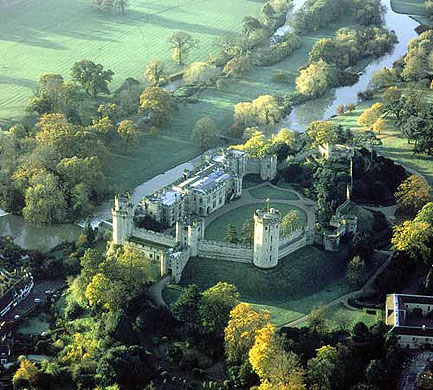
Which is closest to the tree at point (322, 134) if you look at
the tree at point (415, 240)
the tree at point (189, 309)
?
the tree at point (415, 240)

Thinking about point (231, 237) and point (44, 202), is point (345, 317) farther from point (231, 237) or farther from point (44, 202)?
point (44, 202)

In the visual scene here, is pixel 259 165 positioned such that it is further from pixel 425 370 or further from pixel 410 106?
pixel 425 370

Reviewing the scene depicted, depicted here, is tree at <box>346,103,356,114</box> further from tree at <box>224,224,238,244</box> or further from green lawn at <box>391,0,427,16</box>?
green lawn at <box>391,0,427,16</box>

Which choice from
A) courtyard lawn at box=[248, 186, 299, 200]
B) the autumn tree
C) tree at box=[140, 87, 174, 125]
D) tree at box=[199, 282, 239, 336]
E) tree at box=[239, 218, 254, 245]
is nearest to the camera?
tree at box=[199, 282, 239, 336]

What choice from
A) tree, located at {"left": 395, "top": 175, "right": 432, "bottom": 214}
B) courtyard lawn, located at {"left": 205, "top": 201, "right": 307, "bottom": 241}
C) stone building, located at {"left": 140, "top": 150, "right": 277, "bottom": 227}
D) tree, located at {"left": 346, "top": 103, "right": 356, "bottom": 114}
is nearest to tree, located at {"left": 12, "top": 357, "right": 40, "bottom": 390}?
stone building, located at {"left": 140, "top": 150, "right": 277, "bottom": 227}

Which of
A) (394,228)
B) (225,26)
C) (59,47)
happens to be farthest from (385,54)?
(394,228)

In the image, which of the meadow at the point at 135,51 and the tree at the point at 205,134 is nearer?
the tree at the point at 205,134

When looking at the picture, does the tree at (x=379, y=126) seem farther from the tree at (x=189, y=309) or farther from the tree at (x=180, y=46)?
the tree at (x=189, y=309)
